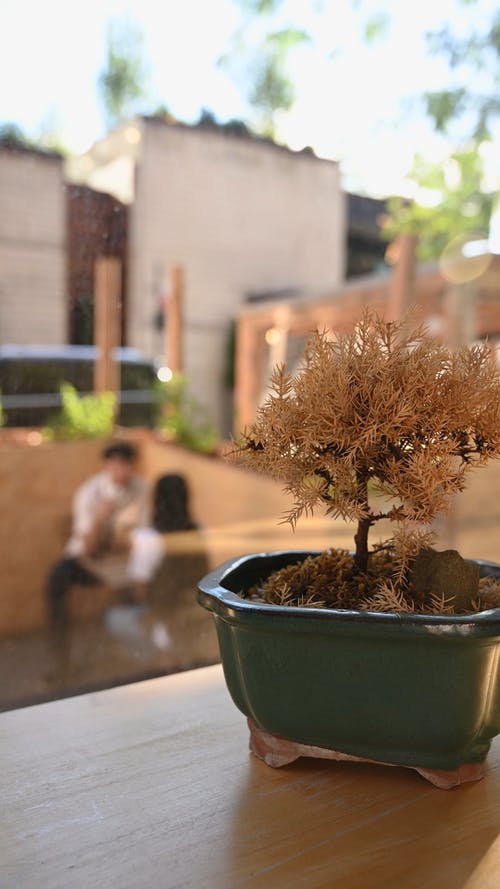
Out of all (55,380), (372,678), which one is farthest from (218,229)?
(372,678)

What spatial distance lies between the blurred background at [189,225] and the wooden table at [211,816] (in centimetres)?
54

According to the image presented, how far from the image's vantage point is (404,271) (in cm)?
241

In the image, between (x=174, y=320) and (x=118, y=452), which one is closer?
(x=118, y=452)

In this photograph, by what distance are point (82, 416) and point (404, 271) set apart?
1.59m

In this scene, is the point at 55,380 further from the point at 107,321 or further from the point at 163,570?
the point at 163,570

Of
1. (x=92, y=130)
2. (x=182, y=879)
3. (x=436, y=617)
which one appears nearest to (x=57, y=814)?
(x=182, y=879)

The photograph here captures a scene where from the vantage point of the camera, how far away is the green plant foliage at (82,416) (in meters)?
3.20

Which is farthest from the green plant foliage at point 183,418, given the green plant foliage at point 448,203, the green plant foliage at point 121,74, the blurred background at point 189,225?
the green plant foliage at point 121,74

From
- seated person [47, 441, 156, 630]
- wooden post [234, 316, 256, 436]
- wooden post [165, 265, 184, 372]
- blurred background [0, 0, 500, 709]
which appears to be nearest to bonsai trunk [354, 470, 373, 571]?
blurred background [0, 0, 500, 709]

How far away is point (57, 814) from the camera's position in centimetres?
45

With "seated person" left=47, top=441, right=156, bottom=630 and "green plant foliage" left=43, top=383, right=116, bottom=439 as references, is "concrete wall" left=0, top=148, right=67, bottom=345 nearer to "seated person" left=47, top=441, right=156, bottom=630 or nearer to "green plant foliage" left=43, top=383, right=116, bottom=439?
"green plant foliage" left=43, top=383, right=116, bottom=439

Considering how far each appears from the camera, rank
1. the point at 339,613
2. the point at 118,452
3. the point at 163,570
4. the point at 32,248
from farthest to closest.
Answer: the point at 118,452 < the point at 163,570 < the point at 32,248 < the point at 339,613

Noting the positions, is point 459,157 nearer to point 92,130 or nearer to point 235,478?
point 92,130

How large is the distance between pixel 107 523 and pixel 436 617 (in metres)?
2.75
